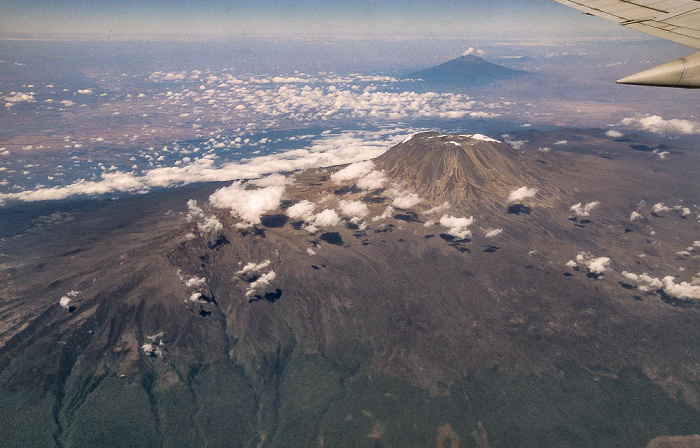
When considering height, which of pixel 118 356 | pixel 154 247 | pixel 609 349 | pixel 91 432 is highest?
pixel 154 247

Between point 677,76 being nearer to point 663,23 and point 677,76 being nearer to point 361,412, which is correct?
point 663,23

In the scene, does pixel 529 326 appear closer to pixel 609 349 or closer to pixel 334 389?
pixel 609 349

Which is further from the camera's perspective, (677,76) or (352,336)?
(352,336)

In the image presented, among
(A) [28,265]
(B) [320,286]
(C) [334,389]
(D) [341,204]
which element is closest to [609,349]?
(C) [334,389]

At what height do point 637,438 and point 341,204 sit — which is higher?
point 341,204

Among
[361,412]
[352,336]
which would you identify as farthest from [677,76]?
[352,336]

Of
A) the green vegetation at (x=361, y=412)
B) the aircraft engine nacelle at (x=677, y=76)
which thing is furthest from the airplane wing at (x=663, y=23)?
the green vegetation at (x=361, y=412)
